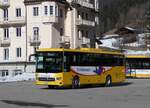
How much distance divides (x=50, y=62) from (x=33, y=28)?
4624 centimetres

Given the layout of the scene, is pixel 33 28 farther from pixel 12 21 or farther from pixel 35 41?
pixel 12 21

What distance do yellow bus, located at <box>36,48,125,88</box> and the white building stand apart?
38607 mm

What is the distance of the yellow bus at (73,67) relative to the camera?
1217 inches

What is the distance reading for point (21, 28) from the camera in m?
77.7

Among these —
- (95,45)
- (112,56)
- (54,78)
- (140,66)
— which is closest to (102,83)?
(112,56)

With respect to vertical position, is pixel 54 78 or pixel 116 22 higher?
pixel 116 22

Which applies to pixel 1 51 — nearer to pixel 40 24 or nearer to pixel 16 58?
pixel 16 58

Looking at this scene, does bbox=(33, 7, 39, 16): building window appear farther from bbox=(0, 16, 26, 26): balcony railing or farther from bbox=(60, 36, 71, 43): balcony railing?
bbox=(60, 36, 71, 43): balcony railing

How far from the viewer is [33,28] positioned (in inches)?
3022

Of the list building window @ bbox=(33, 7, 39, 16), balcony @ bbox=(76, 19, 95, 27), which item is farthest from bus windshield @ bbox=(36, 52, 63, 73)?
balcony @ bbox=(76, 19, 95, 27)

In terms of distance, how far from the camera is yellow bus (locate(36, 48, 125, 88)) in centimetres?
3091

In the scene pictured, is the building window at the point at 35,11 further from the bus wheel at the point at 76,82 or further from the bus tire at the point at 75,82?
the bus tire at the point at 75,82

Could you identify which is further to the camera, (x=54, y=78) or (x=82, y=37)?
(x=82, y=37)

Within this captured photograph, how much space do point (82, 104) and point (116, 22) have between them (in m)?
170
